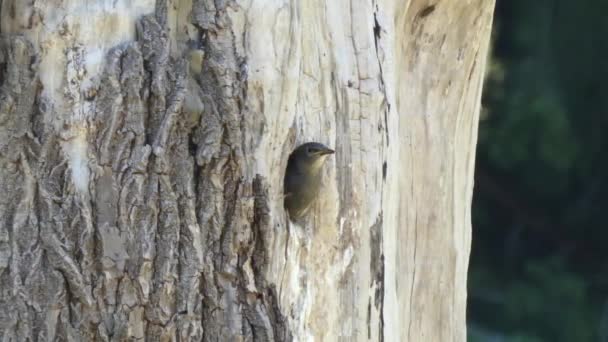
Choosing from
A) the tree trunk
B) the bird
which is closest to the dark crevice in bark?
the tree trunk

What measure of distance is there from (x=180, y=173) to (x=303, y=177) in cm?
24

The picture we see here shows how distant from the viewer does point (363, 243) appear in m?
3.06

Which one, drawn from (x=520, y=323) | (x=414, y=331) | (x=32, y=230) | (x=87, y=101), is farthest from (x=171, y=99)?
(x=520, y=323)

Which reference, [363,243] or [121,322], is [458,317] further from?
[121,322]

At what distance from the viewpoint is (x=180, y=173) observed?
2791 mm

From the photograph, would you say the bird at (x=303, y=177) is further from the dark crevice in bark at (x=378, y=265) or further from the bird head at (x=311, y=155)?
the dark crevice in bark at (x=378, y=265)

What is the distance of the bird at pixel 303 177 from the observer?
2.87m

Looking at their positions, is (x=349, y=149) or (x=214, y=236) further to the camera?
(x=349, y=149)

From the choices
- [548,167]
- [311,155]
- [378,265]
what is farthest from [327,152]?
[548,167]

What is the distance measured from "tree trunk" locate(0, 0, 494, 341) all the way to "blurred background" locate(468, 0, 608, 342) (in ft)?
15.8

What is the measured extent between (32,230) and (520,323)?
19.3 ft

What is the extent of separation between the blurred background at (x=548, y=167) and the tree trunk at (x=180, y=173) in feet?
15.8

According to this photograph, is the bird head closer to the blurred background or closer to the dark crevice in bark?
the dark crevice in bark

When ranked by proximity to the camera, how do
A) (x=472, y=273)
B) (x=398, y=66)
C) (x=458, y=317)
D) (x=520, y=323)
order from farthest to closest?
(x=472, y=273), (x=520, y=323), (x=458, y=317), (x=398, y=66)
